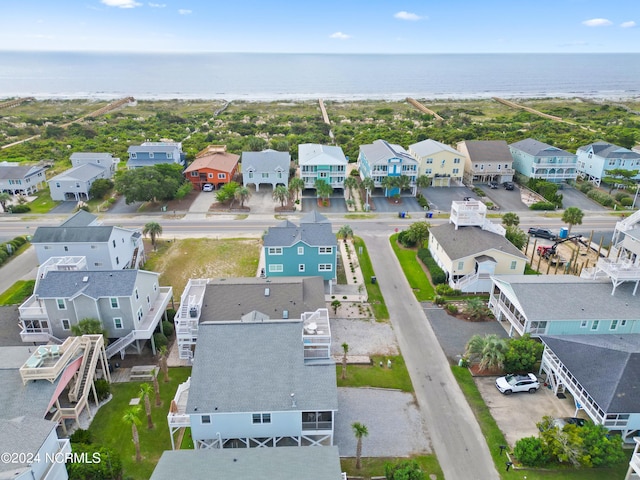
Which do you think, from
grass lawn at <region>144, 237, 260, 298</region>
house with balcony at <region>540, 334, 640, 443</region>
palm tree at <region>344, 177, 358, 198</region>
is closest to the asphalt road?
house with balcony at <region>540, 334, 640, 443</region>

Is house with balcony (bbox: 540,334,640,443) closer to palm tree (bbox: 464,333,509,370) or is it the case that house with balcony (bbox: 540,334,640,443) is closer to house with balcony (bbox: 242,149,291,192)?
palm tree (bbox: 464,333,509,370)

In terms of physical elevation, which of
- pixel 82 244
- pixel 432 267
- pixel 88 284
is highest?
pixel 88 284

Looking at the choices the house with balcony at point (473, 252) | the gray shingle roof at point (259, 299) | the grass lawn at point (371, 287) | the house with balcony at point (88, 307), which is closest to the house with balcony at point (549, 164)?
the house with balcony at point (473, 252)

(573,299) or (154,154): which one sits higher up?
(154,154)

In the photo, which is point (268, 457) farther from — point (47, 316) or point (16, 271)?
point (16, 271)

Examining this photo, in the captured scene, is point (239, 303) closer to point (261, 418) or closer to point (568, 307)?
point (261, 418)

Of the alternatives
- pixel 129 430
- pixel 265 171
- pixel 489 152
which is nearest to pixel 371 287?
pixel 129 430
